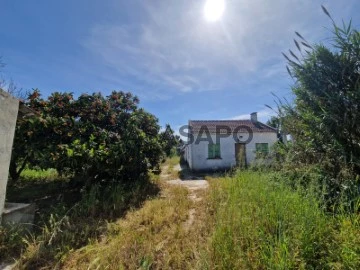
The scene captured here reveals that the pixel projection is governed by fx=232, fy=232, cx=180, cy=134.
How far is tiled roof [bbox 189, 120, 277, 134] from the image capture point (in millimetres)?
17812

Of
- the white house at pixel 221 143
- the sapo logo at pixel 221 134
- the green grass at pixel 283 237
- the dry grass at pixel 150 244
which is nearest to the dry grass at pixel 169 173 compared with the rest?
the white house at pixel 221 143

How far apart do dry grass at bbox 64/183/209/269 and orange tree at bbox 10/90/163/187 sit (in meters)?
2.07

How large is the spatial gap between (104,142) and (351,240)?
587 cm

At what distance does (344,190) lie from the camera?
3498 mm

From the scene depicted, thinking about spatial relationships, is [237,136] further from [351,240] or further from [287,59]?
[351,240]

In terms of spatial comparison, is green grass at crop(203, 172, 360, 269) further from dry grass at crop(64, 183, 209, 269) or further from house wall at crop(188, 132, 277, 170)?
house wall at crop(188, 132, 277, 170)

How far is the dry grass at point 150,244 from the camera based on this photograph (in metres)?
3.47

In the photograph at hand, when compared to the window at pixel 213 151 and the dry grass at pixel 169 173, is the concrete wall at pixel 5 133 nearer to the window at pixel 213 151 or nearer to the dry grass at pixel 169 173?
the dry grass at pixel 169 173

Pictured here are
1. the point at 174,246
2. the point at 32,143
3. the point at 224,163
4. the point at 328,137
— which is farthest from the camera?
the point at 224,163

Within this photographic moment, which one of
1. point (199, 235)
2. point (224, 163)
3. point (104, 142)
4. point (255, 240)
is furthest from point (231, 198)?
point (224, 163)

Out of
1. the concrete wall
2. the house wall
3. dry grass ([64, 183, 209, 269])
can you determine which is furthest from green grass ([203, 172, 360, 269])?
the house wall

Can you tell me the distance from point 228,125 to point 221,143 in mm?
2325

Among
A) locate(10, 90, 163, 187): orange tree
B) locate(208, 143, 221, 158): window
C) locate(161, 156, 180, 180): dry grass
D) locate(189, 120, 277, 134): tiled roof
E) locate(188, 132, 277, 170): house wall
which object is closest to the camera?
locate(10, 90, 163, 187): orange tree

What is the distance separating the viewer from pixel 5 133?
4.70 meters
